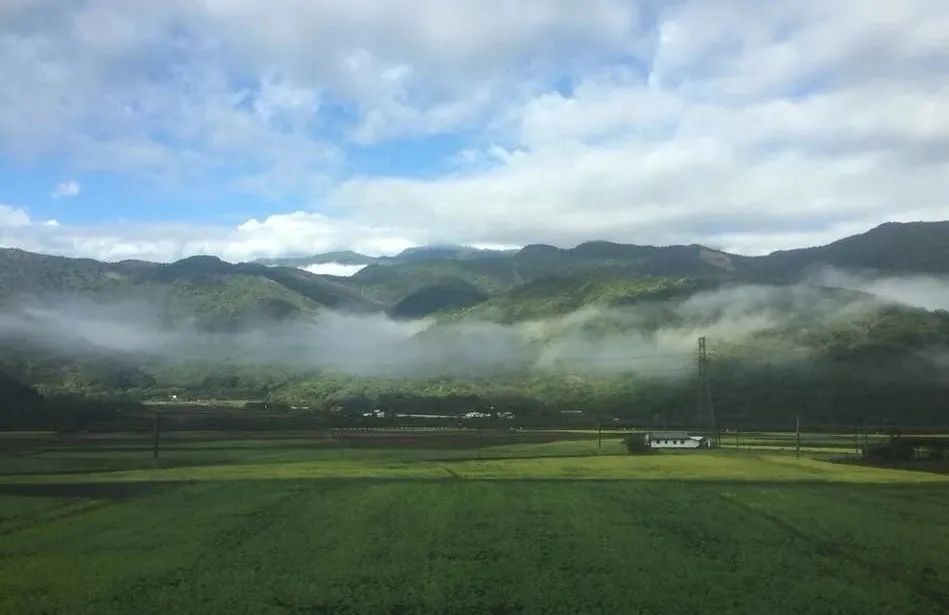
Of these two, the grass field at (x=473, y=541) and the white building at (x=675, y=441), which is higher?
the grass field at (x=473, y=541)

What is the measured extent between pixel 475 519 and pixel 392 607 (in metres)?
16.5

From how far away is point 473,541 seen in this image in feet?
109

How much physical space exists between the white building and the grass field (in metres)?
36.9

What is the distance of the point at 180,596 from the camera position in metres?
23.9

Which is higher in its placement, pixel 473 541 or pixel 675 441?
pixel 473 541

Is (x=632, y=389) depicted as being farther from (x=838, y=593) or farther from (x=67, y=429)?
(x=838, y=593)

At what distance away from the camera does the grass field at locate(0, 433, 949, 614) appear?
2408cm

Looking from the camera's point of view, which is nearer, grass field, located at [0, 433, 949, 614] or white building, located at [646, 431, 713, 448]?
grass field, located at [0, 433, 949, 614]

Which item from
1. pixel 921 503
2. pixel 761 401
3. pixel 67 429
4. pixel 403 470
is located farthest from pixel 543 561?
pixel 761 401

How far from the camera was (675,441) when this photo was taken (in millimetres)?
106062

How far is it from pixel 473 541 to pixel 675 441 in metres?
77.4

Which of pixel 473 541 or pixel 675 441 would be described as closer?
pixel 473 541

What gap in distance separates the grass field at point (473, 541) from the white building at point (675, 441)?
36.9m

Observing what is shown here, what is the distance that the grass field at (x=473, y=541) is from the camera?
24.1 metres
